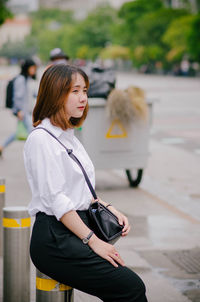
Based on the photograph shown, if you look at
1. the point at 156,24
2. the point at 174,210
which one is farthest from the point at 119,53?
the point at 174,210

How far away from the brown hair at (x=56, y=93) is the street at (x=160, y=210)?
76.2 inches

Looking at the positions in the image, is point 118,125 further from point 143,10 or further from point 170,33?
point 143,10

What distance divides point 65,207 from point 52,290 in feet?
1.70

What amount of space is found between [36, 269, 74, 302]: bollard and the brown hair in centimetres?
72

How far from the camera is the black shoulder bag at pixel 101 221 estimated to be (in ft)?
9.61

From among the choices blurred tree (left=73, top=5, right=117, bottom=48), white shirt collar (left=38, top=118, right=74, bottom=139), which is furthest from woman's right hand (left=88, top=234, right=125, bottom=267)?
blurred tree (left=73, top=5, right=117, bottom=48)

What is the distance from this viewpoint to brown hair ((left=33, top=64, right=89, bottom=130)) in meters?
2.93

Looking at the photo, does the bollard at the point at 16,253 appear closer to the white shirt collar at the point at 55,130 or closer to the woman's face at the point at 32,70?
the white shirt collar at the point at 55,130

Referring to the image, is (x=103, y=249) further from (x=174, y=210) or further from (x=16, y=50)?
(x=16, y=50)

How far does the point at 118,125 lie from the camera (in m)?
8.12

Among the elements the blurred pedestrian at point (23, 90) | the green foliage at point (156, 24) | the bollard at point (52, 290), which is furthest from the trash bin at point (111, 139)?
the green foliage at point (156, 24)

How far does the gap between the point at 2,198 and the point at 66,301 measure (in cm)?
238

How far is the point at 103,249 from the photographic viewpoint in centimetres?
285

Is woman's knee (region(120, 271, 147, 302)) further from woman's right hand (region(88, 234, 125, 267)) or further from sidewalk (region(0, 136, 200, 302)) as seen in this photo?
sidewalk (region(0, 136, 200, 302))
